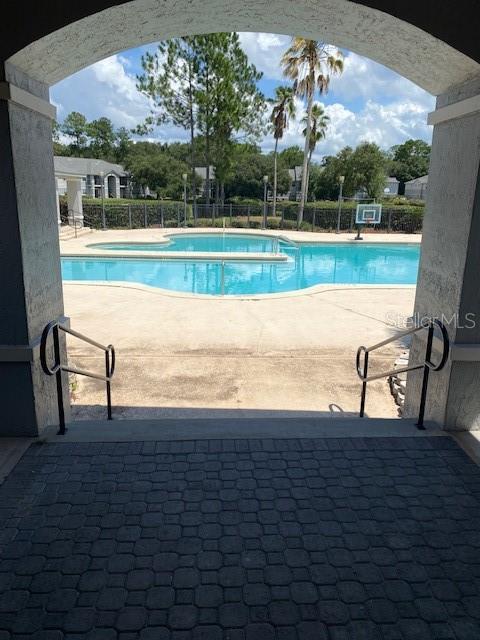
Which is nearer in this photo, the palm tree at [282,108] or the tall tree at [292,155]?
the palm tree at [282,108]

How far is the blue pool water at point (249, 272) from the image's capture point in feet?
53.1

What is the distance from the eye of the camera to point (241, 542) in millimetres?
2568

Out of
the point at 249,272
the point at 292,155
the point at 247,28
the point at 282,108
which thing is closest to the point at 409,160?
the point at 292,155

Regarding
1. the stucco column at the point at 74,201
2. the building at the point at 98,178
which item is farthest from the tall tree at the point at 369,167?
the stucco column at the point at 74,201

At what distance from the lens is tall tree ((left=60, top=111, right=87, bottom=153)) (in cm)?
6106

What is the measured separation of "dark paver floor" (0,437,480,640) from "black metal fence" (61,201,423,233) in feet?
89.5

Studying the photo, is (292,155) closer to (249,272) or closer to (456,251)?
(249,272)

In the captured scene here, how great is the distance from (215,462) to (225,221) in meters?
30.7

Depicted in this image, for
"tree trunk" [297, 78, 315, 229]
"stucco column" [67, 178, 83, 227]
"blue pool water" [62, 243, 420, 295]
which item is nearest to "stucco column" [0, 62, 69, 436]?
"blue pool water" [62, 243, 420, 295]

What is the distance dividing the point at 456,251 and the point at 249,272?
1433cm

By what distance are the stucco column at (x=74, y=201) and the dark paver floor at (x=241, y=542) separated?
25715mm

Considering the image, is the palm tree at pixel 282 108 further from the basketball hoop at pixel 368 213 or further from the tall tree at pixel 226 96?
the basketball hoop at pixel 368 213

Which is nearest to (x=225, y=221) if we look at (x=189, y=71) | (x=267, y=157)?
(x=189, y=71)

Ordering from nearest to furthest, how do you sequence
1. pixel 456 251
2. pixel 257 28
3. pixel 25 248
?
1. pixel 25 248
2. pixel 456 251
3. pixel 257 28
